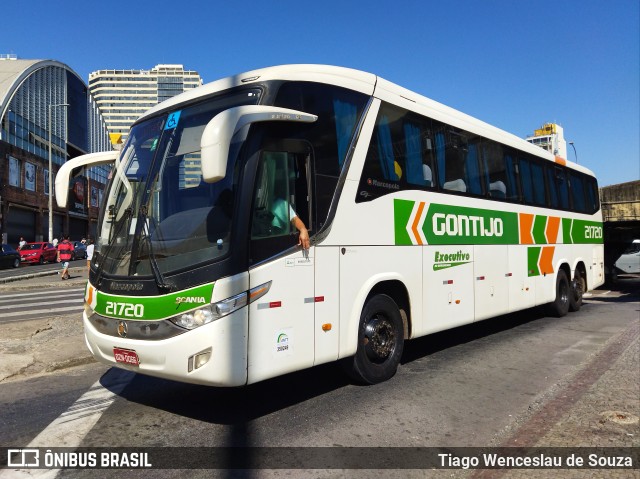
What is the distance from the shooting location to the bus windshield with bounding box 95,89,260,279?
422cm

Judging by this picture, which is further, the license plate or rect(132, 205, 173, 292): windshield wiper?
the license plate

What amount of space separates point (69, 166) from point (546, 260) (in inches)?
344

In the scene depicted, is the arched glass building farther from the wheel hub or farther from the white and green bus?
the wheel hub

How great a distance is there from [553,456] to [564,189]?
8.84 m

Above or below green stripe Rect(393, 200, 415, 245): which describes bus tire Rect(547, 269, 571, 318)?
below

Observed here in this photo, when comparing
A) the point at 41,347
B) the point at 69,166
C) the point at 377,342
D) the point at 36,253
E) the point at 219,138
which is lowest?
the point at 41,347

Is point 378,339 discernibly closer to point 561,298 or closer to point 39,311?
point 561,298

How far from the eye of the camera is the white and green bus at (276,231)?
408cm

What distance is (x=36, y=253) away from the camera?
3556cm

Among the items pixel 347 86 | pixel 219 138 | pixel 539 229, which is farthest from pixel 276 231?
pixel 539 229

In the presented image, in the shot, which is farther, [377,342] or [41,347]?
[41,347]

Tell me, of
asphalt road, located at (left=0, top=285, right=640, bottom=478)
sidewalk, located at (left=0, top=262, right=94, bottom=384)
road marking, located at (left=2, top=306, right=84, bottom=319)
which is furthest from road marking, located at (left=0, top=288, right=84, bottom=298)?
asphalt road, located at (left=0, top=285, right=640, bottom=478)

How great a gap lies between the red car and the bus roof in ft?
116

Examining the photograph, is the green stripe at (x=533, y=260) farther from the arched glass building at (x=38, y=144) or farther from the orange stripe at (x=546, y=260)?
the arched glass building at (x=38, y=144)
